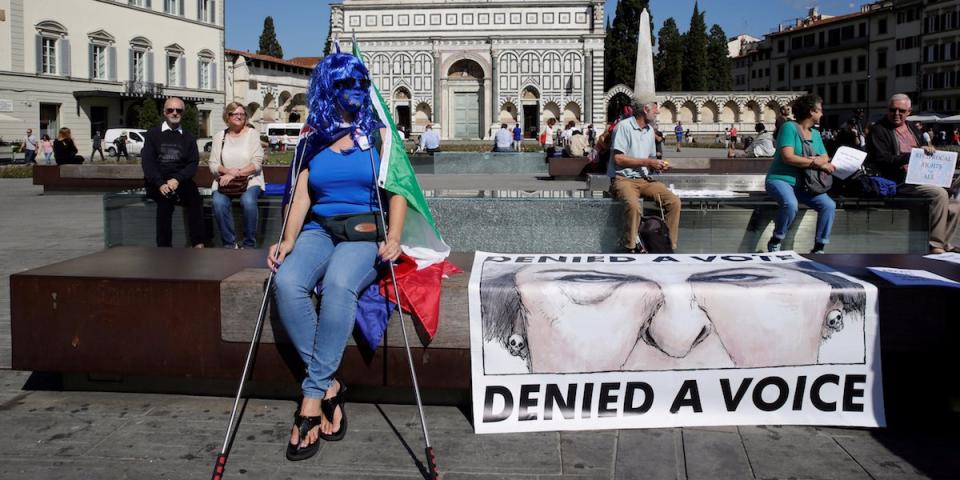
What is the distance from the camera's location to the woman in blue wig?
371 centimetres

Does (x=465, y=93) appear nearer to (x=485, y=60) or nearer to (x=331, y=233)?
(x=485, y=60)

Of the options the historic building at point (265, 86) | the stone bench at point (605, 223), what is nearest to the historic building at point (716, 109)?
the historic building at point (265, 86)

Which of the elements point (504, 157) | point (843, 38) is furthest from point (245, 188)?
point (843, 38)

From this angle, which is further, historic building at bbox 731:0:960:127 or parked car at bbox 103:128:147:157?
historic building at bbox 731:0:960:127

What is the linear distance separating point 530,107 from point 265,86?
66.5 ft

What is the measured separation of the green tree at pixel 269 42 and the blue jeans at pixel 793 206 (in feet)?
265

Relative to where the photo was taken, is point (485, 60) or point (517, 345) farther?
point (485, 60)

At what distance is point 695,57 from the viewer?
73.1m

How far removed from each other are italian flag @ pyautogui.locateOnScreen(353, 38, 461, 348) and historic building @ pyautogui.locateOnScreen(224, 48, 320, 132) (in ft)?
186

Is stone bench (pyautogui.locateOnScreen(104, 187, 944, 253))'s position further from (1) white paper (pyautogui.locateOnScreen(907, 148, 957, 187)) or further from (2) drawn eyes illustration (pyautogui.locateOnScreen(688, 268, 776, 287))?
(2) drawn eyes illustration (pyautogui.locateOnScreen(688, 268, 776, 287))

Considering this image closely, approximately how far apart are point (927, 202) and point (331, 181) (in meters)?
5.51

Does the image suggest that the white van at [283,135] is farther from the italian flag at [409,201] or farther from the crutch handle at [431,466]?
the crutch handle at [431,466]

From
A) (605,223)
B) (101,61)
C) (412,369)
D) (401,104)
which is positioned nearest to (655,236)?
(605,223)

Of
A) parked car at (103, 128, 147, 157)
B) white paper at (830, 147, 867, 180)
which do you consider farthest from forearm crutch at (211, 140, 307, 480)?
parked car at (103, 128, 147, 157)
